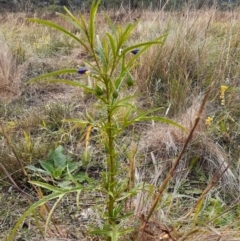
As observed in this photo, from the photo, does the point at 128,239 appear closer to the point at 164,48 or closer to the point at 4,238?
the point at 4,238

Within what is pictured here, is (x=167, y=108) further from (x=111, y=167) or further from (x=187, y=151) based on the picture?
(x=111, y=167)

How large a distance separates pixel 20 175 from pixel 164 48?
4.54 feet

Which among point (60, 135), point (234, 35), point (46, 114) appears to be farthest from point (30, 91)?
point (234, 35)

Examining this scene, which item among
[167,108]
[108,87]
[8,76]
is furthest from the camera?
[8,76]

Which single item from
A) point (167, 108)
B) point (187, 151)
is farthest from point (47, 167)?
point (167, 108)

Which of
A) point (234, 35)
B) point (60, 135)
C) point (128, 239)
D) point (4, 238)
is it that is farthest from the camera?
point (234, 35)

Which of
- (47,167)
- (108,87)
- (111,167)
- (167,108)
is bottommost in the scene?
(47,167)

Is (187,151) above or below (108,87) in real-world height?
below

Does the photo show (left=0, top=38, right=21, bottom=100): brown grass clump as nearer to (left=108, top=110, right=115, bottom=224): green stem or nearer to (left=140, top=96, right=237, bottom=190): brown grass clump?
(left=140, top=96, right=237, bottom=190): brown grass clump

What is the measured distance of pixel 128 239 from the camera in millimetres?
944

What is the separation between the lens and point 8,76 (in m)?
2.43

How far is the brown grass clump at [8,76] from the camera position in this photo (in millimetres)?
2309

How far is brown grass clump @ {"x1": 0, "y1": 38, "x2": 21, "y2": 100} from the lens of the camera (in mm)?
2309

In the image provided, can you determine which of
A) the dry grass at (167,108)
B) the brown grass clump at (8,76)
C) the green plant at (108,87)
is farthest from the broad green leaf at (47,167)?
the brown grass clump at (8,76)
